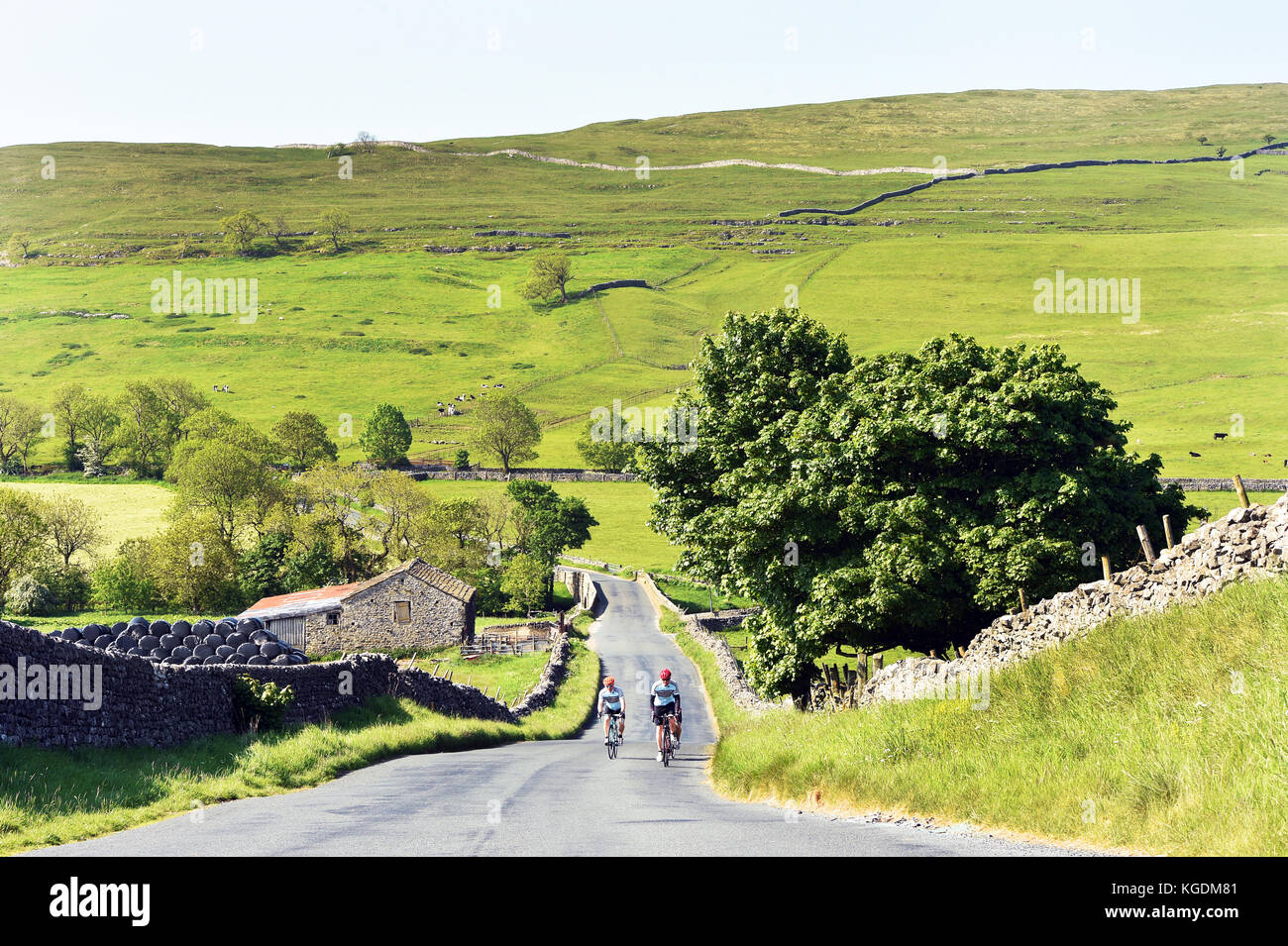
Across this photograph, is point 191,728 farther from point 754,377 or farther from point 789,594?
point 754,377

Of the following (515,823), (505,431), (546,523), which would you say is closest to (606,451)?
(505,431)

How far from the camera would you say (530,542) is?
110750mm

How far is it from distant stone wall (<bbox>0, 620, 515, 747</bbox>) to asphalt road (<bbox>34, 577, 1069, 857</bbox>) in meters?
2.96

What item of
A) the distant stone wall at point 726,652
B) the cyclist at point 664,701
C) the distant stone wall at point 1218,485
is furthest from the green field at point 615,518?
the cyclist at point 664,701

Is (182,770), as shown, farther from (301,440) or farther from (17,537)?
(301,440)

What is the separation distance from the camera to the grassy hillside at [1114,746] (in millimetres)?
9008

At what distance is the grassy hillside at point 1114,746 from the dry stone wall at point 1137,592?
1654 mm

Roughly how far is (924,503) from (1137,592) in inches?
475

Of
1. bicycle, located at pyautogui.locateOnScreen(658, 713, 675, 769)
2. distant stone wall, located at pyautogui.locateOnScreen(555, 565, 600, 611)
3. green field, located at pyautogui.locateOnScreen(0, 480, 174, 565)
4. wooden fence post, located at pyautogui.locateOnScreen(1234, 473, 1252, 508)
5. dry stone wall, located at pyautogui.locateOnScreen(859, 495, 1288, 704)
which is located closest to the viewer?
dry stone wall, located at pyautogui.locateOnScreen(859, 495, 1288, 704)

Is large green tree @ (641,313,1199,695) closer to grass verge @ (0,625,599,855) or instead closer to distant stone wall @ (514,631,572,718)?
grass verge @ (0,625,599,855)

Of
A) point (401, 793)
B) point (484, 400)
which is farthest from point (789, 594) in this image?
point (484, 400)

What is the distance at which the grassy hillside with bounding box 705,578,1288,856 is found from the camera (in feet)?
29.6

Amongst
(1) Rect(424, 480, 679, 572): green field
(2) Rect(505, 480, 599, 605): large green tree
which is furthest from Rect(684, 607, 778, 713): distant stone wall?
(2) Rect(505, 480, 599, 605): large green tree
